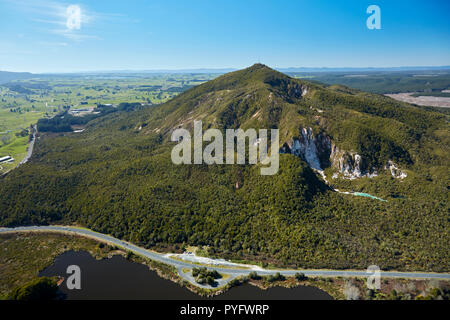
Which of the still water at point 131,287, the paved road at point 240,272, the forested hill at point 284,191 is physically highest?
the forested hill at point 284,191

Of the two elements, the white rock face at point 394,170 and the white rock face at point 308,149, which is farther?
the white rock face at point 308,149

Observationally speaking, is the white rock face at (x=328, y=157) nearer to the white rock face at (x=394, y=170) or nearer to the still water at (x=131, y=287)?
the white rock face at (x=394, y=170)

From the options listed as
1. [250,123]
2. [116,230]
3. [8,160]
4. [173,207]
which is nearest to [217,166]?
[173,207]

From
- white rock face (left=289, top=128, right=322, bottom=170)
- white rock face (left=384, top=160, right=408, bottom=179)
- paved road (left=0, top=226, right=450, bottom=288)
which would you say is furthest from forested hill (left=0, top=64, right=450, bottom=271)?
paved road (left=0, top=226, right=450, bottom=288)

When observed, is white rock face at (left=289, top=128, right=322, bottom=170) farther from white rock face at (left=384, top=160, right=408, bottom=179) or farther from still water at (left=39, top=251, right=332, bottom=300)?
still water at (left=39, top=251, right=332, bottom=300)

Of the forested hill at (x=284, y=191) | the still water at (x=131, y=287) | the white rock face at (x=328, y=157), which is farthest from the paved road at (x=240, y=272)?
the white rock face at (x=328, y=157)

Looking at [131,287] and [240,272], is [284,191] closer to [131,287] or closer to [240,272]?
[240,272]

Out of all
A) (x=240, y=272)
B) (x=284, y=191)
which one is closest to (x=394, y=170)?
(x=284, y=191)
